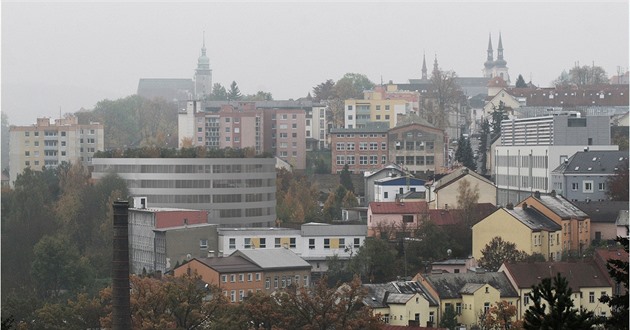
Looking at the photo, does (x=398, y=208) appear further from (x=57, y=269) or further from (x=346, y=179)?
(x=346, y=179)

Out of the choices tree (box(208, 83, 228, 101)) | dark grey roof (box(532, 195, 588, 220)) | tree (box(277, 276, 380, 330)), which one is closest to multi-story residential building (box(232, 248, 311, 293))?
tree (box(277, 276, 380, 330))

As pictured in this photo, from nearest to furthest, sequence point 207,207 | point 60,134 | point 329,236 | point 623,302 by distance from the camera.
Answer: point 623,302 < point 329,236 < point 207,207 < point 60,134

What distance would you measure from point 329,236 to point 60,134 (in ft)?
146

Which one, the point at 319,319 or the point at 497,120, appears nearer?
the point at 319,319

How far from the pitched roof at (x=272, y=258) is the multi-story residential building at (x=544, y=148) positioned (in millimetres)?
14650

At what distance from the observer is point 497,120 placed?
8150cm

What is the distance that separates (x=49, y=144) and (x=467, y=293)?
56.7 m

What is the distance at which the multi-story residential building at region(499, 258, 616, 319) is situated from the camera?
124ft

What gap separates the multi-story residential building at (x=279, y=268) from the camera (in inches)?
1657

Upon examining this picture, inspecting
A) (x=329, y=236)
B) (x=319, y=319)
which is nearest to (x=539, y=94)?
(x=329, y=236)

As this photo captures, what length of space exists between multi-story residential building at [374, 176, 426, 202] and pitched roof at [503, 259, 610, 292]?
23663 millimetres

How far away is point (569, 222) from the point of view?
4706 cm

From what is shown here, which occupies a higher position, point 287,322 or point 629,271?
point 629,271

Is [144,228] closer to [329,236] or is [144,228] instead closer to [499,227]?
[329,236]
